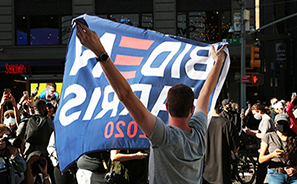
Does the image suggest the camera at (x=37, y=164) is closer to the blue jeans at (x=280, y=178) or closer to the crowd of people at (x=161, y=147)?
the crowd of people at (x=161, y=147)

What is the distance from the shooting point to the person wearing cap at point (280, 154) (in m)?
4.90

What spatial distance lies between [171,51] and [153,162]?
2.03 metres

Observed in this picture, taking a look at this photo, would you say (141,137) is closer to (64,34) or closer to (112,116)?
(112,116)

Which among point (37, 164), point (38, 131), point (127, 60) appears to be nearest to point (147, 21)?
point (38, 131)

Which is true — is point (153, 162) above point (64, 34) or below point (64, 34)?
below

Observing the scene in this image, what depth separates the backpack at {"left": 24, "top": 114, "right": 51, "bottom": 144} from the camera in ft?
22.5

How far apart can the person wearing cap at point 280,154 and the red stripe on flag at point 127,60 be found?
2.44 metres

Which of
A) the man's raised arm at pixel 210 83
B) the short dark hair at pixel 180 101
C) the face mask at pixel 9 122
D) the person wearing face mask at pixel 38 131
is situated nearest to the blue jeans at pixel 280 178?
the man's raised arm at pixel 210 83

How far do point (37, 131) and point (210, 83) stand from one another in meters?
4.47

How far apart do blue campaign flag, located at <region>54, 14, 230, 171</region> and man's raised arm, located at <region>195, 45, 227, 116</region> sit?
153 mm

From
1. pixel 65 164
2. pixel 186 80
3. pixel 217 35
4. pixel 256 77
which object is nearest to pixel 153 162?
pixel 65 164

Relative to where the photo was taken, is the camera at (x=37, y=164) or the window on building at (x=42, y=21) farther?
the window on building at (x=42, y=21)

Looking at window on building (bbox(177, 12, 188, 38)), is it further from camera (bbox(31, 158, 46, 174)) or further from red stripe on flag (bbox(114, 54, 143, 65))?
red stripe on flag (bbox(114, 54, 143, 65))

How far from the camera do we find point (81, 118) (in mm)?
3803
